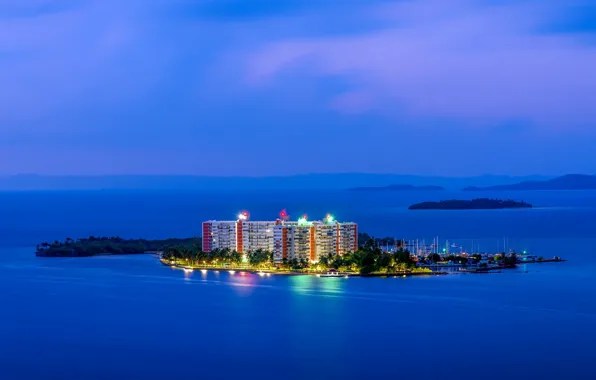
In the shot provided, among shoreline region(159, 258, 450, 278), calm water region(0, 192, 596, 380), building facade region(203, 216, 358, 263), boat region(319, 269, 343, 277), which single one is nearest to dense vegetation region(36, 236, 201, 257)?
building facade region(203, 216, 358, 263)

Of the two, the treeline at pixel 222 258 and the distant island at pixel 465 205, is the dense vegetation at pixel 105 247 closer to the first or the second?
the treeline at pixel 222 258

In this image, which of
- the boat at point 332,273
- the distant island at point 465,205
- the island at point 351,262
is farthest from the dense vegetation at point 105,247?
the distant island at point 465,205

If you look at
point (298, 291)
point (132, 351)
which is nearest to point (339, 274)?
point (298, 291)

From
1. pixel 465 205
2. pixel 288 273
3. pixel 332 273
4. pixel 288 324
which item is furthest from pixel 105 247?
pixel 465 205

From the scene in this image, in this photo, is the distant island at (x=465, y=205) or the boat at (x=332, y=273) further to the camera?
the distant island at (x=465, y=205)

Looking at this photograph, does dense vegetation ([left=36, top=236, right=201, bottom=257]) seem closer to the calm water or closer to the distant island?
the calm water

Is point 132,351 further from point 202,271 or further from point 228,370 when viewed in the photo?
point 202,271
